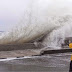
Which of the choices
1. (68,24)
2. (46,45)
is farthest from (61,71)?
(68,24)

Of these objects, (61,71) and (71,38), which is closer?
(61,71)

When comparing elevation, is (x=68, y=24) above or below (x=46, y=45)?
above

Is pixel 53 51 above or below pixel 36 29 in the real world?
below

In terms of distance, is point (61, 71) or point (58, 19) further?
point (58, 19)

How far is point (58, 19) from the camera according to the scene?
17750 millimetres

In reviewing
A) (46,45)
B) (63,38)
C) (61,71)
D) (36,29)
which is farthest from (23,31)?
(61,71)

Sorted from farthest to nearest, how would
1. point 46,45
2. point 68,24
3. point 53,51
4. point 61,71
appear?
point 68,24 → point 46,45 → point 53,51 → point 61,71

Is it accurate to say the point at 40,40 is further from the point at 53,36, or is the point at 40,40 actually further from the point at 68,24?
the point at 68,24

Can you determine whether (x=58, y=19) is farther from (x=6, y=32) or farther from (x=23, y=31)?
(x=6, y=32)

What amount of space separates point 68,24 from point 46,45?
2.99m

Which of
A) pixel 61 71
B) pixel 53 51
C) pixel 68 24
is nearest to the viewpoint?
pixel 61 71

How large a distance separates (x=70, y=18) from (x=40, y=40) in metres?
3.57

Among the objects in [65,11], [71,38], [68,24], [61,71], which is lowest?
[61,71]

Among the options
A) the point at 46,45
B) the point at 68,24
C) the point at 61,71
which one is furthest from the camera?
the point at 68,24
